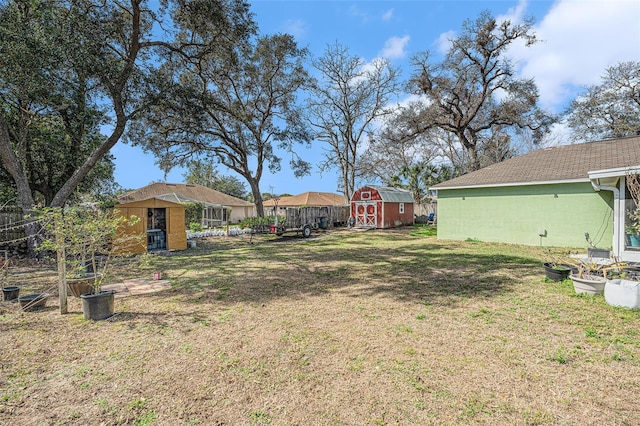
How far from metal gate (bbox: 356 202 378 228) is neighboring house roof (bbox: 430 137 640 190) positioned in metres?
7.00

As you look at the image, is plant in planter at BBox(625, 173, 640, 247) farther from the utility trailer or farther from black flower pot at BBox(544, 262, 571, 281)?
the utility trailer

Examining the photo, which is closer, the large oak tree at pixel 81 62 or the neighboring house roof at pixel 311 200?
the large oak tree at pixel 81 62

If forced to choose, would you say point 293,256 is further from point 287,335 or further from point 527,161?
point 527,161

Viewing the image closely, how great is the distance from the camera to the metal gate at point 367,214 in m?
21.6

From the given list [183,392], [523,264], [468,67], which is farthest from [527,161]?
[183,392]

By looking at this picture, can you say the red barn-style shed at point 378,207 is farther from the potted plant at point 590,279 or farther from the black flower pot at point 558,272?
the potted plant at point 590,279

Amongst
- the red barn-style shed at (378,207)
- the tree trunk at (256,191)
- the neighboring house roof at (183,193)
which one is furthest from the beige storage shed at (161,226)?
the neighboring house roof at (183,193)

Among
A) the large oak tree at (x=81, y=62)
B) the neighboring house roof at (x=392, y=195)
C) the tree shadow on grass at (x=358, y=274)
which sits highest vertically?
the large oak tree at (x=81, y=62)

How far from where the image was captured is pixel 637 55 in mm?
17234

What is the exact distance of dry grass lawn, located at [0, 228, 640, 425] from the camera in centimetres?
254

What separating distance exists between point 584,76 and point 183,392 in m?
27.3

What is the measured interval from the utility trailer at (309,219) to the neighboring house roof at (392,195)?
11.6 ft

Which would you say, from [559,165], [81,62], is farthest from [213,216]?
[559,165]

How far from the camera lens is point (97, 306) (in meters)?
4.73
